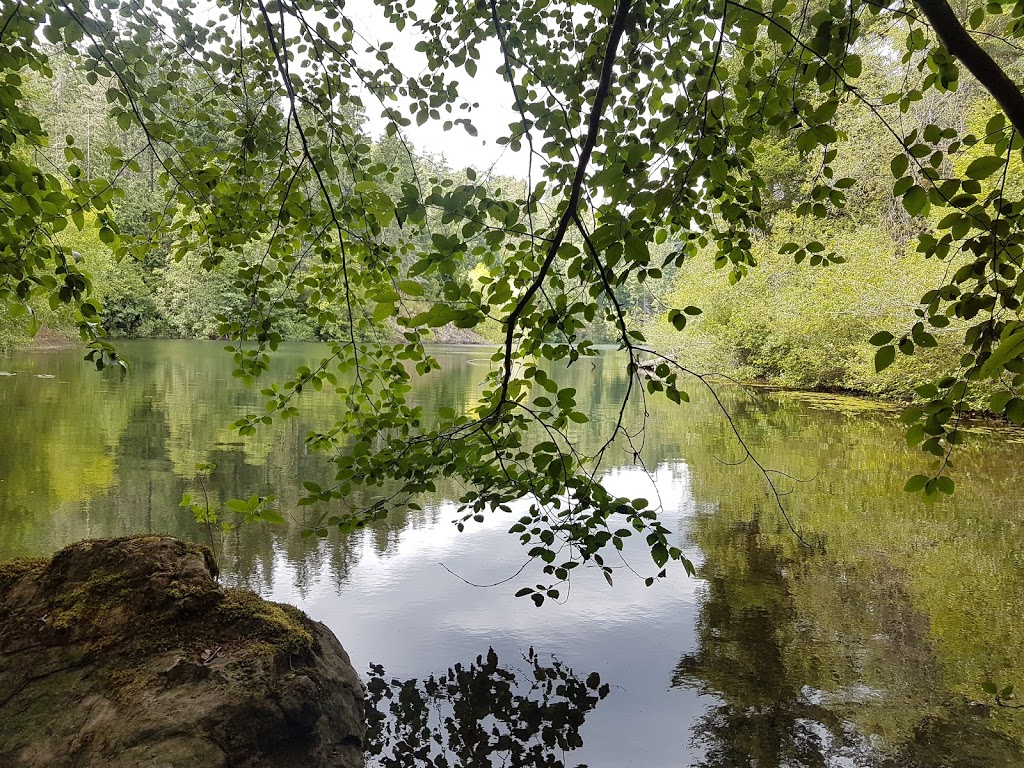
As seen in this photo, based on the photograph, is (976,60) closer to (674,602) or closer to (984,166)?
(984,166)

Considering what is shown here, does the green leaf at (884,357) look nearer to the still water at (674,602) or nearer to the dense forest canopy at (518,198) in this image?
the dense forest canopy at (518,198)

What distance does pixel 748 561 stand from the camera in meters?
7.46

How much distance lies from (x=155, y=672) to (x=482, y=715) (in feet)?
7.23

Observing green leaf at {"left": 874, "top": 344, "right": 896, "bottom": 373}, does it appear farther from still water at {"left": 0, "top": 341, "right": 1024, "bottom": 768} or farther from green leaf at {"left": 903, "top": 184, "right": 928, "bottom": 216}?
still water at {"left": 0, "top": 341, "right": 1024, "bottom": 768}

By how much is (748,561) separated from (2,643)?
6757 millimetres

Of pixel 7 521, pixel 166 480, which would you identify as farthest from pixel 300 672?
pixel 166 480

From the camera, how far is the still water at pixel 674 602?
14.2 ft

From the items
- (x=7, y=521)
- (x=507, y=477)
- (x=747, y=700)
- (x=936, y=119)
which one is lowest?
(x=747, y=700)

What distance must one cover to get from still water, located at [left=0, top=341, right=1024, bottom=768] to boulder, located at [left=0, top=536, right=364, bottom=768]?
0.98 meters

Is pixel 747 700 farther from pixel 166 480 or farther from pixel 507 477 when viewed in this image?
pixel 166 480

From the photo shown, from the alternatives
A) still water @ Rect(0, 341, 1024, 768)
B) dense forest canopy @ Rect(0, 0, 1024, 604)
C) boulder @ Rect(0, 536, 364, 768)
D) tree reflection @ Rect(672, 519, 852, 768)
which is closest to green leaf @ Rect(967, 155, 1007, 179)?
dense forest canopy @ Rect(0, 0, 1024, 604)

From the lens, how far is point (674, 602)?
6.48m

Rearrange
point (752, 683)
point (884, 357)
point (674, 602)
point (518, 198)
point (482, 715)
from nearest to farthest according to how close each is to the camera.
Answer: point (884, 357) → point (518, 198) → point (482, 715) → point (752, 683) → point (674, 602)

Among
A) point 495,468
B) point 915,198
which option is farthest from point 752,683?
point 915,198
